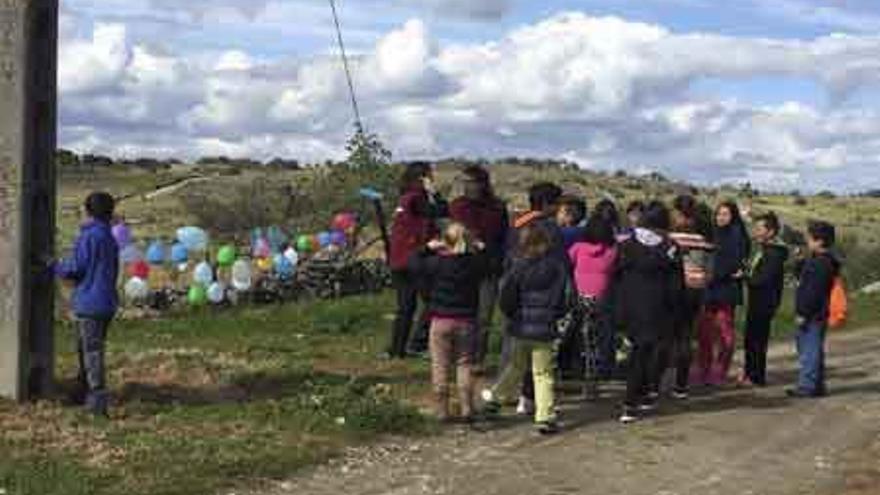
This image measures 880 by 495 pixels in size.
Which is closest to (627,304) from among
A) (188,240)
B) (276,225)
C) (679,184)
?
(188,240)

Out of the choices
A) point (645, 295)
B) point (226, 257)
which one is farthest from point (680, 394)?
point (226, 257)

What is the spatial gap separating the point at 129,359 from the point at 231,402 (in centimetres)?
204

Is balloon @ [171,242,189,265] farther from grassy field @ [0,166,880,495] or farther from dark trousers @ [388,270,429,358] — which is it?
dark trousers @ [388,270,429,358]

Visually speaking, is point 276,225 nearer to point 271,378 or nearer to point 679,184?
point 271,378

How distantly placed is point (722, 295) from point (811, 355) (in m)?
0.95

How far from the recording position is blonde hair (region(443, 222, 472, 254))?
11.1 m

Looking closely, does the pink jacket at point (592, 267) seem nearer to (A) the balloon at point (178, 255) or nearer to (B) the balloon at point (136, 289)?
(B) the balloon at point (136, 289)

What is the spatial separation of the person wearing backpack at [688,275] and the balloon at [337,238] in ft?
40.2

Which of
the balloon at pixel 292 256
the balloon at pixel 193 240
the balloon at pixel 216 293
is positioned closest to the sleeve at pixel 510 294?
the balloon at pixel 216 293

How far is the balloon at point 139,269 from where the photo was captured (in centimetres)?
2194

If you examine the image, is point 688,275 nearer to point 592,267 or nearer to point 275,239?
point 592,267

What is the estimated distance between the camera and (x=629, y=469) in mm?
9977

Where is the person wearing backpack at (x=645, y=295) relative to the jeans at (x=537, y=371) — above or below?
above

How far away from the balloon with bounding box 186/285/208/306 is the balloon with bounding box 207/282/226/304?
75 millimetres
